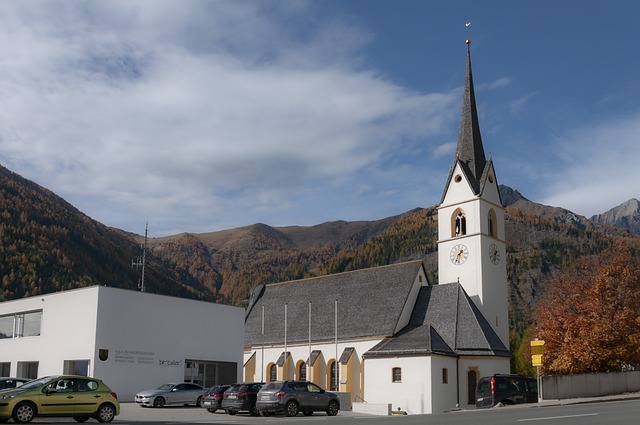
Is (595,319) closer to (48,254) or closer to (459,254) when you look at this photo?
(459,254)

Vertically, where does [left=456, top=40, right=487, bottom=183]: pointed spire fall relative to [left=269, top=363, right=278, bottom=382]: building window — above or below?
above

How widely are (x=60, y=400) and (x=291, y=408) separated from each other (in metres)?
10.9

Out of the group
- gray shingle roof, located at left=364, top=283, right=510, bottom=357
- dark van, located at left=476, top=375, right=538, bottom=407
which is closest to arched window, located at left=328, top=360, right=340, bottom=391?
gray shingle roof, located at left=364, top=283, right=510, bottom=357

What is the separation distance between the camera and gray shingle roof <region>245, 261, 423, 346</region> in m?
60.8

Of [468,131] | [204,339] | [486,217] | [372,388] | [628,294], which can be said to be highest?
[468,131]

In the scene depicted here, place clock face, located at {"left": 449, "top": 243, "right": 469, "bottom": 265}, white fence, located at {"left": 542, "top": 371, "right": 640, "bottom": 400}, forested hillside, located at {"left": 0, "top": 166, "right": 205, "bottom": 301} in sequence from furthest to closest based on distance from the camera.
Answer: forested hillside, located at {"left": 0, "top": 166, "right": 205, "bottom": 301} → clock face, located at {"left": 449, "top": 243, "right": 469, "bottom": 265} → white fence, located at {"left": 542, "top": 371, "right": 640, "bottom": 400}

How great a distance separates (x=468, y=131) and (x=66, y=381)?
160ft

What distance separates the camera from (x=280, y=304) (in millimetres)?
72312

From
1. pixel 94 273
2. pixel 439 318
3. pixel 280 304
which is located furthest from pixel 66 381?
pixel 94 273

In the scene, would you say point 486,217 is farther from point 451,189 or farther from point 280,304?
point 280,304

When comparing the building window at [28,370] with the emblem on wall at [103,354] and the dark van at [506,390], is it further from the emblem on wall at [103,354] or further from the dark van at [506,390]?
the dark van at [506,390]

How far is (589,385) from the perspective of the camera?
40.6m

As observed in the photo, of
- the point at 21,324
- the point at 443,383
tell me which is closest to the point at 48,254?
the point at 21,324

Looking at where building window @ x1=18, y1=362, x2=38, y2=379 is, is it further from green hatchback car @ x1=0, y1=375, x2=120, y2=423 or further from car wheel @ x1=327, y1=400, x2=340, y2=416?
green hatchback car @ x1=0, y1=375, x2=120, y2=423
